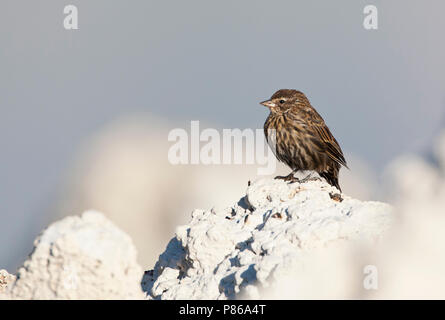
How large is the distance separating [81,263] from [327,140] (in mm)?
6536

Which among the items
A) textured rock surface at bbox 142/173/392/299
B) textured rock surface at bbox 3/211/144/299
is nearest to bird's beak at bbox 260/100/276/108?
textured rock surface at bbox 142/173/392/299

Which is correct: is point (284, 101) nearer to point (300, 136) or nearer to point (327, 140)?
point (300, 136)

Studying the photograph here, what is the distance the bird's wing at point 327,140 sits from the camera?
12.7m

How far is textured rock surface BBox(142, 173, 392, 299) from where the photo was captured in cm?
734

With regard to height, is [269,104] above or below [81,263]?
above

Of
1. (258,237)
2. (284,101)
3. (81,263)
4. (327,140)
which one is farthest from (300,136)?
(81,263)

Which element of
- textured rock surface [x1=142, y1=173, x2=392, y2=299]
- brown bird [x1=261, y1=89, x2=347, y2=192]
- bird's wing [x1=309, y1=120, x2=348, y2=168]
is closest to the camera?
textured rock surface [x1=142, y1=173, x2=392, y2=299]

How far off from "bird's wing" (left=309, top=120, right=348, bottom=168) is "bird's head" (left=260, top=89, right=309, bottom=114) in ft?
1.21

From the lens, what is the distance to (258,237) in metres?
7.99

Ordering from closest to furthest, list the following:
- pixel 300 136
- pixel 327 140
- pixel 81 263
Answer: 1. pixel 81 263
2. pixel 300 136
3. pixel 327 140

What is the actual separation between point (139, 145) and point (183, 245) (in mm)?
24233

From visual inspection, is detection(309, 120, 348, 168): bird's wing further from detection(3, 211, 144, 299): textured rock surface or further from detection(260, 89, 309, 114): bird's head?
detection(3, 211, 144, 299): textured rock surface
